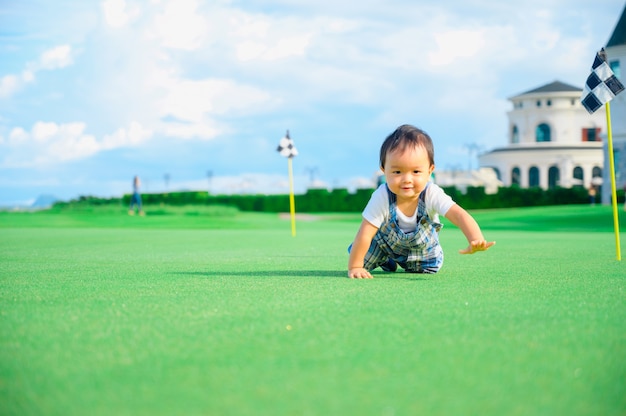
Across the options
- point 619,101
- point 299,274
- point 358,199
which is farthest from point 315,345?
point 358,199

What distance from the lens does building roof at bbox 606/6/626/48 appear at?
37.2 m

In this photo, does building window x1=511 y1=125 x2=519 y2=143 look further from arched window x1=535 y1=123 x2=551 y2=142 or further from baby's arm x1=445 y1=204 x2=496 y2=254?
baby's arm x1=445 y1=204 x2=496 y2=254

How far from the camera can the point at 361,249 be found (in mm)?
5754

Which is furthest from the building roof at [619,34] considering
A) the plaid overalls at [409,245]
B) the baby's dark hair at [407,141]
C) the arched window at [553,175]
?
the baby's dark hair at [407,141]

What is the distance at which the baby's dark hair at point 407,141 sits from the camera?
5.30 metres

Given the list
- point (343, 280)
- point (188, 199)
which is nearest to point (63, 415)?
point (343, 280)

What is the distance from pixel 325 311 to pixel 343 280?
5.58 ft

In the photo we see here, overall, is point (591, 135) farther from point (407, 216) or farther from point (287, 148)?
point (407, 216)

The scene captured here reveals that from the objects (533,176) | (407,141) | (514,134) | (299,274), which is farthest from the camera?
(514,134)

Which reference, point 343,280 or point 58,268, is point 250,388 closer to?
point 343,280

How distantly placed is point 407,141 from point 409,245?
98 cm

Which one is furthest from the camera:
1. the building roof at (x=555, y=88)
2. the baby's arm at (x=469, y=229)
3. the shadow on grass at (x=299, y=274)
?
the building roof at (x=555, y=88)

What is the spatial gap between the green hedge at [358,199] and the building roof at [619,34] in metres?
10.8

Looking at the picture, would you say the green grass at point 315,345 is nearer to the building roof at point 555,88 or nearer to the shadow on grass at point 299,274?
the shadow on grass at point 299,274
